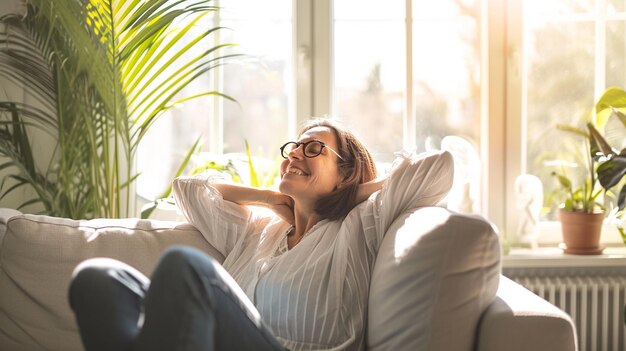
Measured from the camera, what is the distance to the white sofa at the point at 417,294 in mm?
1735

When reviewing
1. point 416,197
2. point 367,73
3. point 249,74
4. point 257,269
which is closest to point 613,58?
point 367,73

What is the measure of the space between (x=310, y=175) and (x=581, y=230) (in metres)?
1.50

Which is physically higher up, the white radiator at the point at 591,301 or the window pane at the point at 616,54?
the window pane at the point at 616,54

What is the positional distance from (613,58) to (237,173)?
5.52ft

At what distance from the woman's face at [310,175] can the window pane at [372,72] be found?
1.18 m

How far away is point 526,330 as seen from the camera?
1708 mm

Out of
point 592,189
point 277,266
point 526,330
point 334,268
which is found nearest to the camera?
point 526,330

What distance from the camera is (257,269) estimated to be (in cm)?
227

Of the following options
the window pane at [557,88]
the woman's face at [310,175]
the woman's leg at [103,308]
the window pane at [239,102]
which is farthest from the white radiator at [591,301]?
the woman's leg at [103,308]

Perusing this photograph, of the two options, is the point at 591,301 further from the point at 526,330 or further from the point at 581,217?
the point at 526,330

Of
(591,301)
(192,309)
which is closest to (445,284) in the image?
(192,309)

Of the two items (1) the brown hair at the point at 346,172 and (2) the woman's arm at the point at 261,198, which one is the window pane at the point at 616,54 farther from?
(2) the woman's arm at the point at 261,198

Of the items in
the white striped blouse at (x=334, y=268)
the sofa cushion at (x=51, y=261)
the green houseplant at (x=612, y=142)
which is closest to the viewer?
the white striped blouse at (x=334, y=268)

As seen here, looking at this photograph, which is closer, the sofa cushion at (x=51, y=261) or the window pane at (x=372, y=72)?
the sofa cushion at (x=51, y=261)
